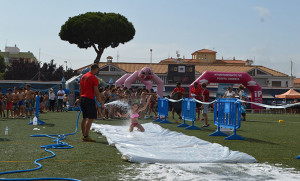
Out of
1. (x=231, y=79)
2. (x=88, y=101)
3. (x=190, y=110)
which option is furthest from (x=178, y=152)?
(x=231, y=79)

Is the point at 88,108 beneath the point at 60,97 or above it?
beneath

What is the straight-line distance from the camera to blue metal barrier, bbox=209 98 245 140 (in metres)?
10.4

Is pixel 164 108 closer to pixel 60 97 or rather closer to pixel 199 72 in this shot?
pixel 60 97

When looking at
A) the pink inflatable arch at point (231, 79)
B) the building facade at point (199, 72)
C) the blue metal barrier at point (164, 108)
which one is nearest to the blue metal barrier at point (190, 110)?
the blue metal barrier at point (164, 108)

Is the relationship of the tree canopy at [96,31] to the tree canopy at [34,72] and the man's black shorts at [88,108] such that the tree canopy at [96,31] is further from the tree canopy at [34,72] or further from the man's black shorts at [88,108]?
the man's black shorts at [88,108]

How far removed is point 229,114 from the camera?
10.8 meters

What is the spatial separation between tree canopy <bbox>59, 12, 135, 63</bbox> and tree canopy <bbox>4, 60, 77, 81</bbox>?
58.4 feet

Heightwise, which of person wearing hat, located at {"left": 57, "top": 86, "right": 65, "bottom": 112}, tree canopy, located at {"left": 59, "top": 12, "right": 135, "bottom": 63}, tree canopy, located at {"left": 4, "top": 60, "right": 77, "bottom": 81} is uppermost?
tree canopy, located at {"left": 59, "top": 12, "right": 135, "bottom": 63}

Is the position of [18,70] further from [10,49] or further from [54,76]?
[10,49]

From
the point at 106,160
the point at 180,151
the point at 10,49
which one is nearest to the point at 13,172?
the point at 106,160

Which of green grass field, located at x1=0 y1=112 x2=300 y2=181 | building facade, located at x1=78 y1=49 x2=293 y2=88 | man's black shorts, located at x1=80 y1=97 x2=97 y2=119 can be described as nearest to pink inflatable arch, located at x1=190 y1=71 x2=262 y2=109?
green grass field, located at x1=0 y1=112 x2=300 y2=181

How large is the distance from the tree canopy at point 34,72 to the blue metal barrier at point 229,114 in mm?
Answer: 63099

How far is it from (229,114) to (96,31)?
4581cm

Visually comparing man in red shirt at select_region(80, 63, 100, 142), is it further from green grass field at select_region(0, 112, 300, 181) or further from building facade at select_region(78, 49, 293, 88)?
building facade at select_region(78, 49, 293, 88)
